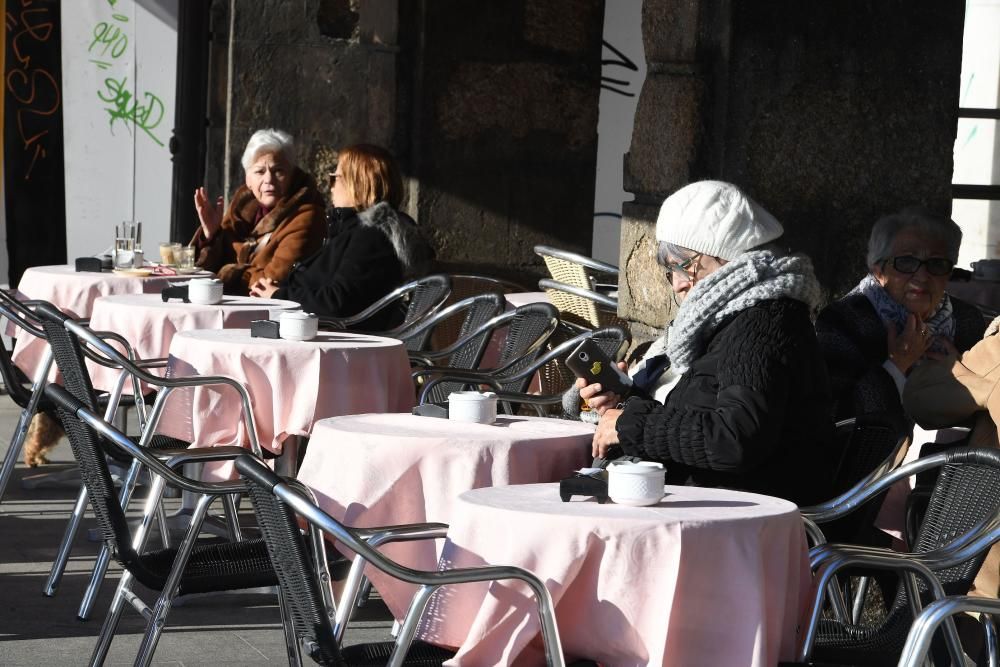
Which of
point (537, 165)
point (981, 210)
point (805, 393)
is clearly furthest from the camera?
point (537, 165)

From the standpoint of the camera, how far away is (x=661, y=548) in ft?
10.4

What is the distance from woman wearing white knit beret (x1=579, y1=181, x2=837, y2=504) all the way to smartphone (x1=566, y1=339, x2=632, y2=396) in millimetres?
31

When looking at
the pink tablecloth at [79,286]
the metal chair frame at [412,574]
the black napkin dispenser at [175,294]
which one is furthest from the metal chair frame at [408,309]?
the metal chair frame at [412,574]

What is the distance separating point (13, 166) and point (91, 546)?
491cm

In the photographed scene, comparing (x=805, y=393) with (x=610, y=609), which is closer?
(x=610, y=609)

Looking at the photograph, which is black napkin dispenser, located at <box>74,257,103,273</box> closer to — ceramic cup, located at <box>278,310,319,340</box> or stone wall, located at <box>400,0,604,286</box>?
stone wall, located at <box>400,0,604,286</box>

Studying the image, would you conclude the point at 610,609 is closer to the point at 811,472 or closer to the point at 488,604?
the point at 488,604

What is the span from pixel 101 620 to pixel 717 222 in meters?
2.39

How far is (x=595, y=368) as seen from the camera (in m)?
4.30

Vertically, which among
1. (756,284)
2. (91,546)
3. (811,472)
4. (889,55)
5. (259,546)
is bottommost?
(91,546)

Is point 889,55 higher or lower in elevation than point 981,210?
higher

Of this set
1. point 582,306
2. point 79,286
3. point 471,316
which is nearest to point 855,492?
point 471,316

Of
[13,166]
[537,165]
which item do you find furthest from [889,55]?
[13,166]

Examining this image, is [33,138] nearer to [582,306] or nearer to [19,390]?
[582,306]
